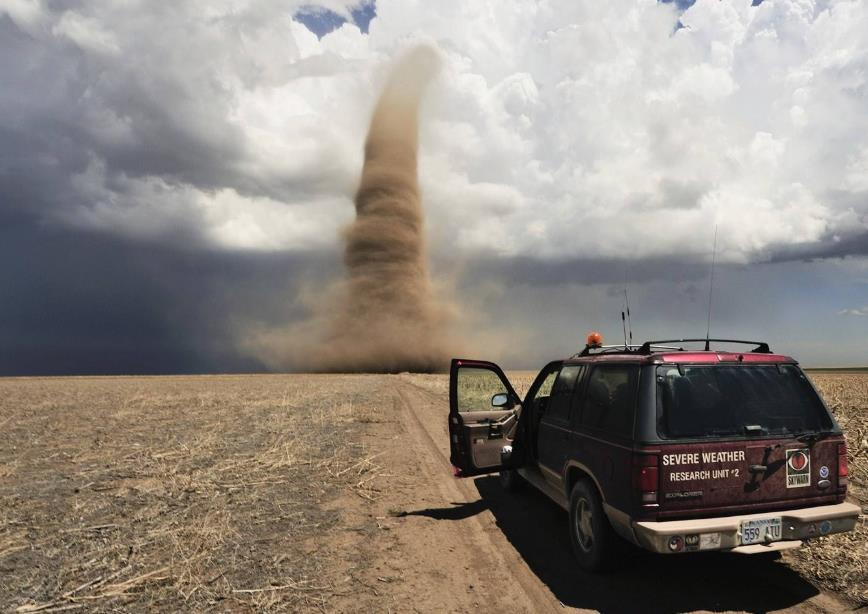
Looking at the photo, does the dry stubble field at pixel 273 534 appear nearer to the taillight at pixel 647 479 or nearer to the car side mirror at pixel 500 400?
the taillight at pixel 647 479

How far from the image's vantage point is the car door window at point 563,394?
5.82 m


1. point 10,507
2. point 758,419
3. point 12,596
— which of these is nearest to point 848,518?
point 758,419

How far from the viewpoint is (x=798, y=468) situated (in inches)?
176

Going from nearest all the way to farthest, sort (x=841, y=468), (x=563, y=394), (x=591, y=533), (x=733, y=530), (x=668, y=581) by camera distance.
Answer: (x=733, y=530) → (x=841, y=468) → (x=668, y=581) → (x=591, y=533) → (x=563, y=394)

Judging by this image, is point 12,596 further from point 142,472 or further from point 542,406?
point 542,406

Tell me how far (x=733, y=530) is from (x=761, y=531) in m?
0.28

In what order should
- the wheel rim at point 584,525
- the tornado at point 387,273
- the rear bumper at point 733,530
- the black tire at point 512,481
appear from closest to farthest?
the rear bumper at point 733,530, the wheel rim at point 584,525, the black tire at point 512,481, the tornado at point 387,273

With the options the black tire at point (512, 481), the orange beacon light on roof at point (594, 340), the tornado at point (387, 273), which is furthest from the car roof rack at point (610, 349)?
the tornado at point (387, 273)

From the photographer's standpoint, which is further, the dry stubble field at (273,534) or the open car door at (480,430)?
the open car door at (480,430)

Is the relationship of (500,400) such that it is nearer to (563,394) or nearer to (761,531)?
(563,394)

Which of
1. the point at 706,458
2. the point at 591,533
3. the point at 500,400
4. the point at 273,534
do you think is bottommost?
the point at 273,534

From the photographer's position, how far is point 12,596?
4.50m

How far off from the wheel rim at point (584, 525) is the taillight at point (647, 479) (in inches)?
35.6

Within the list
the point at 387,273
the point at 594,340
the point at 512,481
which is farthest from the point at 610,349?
the point at 387,273
